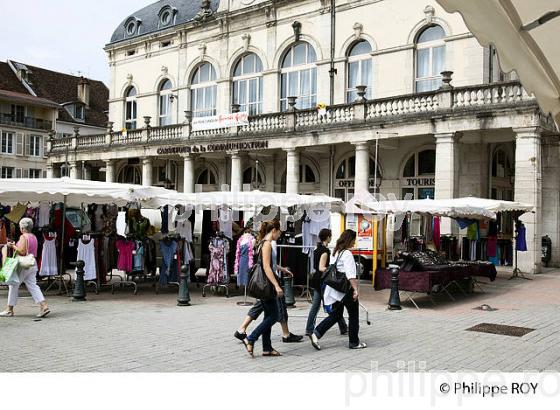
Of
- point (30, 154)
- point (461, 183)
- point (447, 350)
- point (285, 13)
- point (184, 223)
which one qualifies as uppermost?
point (285, 13)

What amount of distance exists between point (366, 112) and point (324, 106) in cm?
207

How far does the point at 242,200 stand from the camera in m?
13.9

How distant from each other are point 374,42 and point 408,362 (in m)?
21.4

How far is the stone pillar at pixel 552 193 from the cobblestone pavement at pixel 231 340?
32.0 feet

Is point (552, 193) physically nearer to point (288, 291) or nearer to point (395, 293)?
point (395, 293)

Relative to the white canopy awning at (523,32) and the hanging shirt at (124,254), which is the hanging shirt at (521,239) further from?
the white canopy awning at (523,32)

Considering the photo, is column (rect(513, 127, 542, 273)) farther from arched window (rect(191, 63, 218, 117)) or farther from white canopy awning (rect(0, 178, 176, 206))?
arched window (rect(191, 63, 218, 117))

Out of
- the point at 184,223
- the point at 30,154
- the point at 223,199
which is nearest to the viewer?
the point at 223,199

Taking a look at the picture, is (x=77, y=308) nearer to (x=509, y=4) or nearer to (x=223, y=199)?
(x=223, y=199)

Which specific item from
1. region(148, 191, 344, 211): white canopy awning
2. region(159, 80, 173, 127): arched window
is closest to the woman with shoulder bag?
region(148, 191, 344, 211): white canopy awning

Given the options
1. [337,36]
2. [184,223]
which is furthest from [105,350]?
[337,36]

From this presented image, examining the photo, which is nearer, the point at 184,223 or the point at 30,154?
the point at 184,223

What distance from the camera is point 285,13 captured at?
1176 inches

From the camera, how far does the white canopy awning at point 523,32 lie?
4285mm
